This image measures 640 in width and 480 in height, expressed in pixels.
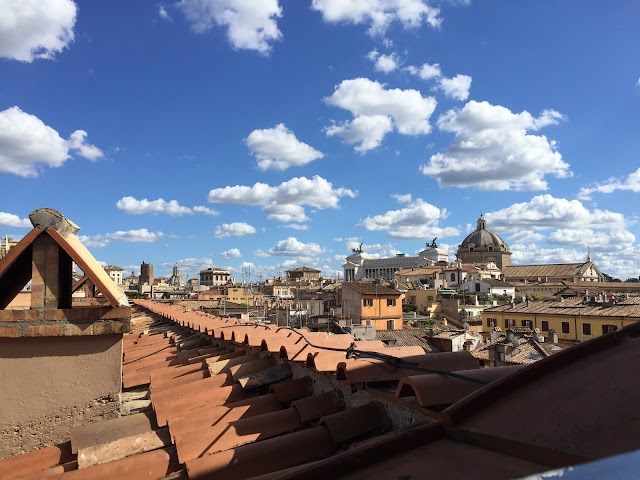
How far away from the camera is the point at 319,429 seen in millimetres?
2822

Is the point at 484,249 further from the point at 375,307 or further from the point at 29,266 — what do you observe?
the point at 29,266

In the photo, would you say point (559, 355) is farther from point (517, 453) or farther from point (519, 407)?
point (517, 453)

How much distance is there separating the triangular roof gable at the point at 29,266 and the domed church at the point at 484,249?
102 meters

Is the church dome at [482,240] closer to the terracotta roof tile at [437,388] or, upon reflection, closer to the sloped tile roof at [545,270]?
the sloped tile roof at [545,270]

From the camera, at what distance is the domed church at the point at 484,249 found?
101 m

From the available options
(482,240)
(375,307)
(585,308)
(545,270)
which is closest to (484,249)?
(482,240)

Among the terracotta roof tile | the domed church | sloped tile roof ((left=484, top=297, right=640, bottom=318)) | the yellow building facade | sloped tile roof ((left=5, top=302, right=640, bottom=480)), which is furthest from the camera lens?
the domed church

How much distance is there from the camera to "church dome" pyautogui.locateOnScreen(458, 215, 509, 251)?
103669 mm

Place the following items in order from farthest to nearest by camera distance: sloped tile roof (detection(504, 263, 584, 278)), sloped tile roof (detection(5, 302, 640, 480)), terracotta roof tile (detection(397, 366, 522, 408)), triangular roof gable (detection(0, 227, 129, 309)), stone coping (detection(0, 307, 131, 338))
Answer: sloped tile roof (detection(504, 263, 584, 278)) → triangular roof gable (detection(0, 227, 129, 309)) → stone coping (detection(0, 307, 131, 338)) → terracotta roof tile (detection(397, 366, 522, 408)) → sloped tile roof (detection(5, 302, 640, 480))

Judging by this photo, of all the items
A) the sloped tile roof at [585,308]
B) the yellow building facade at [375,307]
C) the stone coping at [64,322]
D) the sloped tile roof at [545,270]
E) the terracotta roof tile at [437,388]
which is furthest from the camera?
the sloped tile roof at [545,270]

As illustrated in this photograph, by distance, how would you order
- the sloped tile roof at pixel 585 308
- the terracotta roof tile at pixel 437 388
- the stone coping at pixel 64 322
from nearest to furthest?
the terracotta roof tile at pixel 437 388 < the stone coping at pixel 64 322 < the sloped tile roof at pixel 585 308

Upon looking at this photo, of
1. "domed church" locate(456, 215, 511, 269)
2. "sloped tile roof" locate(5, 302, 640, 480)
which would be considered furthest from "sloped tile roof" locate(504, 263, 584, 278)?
"sloped tile roof" locate(5, 302, 640, 480)

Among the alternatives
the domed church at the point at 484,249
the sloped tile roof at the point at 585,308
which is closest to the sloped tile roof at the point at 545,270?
the domed church at the point at 484,249

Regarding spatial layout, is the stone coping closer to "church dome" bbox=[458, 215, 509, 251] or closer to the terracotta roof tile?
the terracotta roof tile
